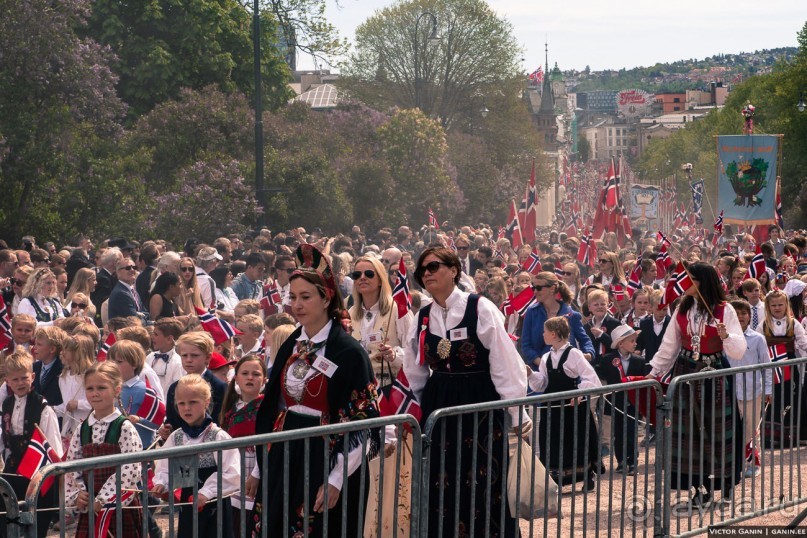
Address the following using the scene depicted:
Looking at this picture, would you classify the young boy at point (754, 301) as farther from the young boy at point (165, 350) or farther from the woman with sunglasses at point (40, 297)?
the woman with sunglasses at point (40, 297)

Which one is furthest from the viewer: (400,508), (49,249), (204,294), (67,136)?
(67,136)

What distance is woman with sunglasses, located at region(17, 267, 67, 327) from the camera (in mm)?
10766

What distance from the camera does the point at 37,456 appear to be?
709 cm

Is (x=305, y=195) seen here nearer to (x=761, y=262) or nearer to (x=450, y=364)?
(x=761, y=262)

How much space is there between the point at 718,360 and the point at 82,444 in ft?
13.2

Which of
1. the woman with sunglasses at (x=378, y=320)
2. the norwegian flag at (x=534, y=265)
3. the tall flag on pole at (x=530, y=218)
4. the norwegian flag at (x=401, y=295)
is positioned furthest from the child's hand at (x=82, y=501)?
the tall flag on pole at (x=530, y=218)

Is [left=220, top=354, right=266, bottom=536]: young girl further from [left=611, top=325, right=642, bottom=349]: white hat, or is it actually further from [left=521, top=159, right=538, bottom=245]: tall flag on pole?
[left=521, top=159, right=538, bottom=245]: tall flag on pole

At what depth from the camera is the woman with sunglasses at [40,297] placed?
10.8 metres

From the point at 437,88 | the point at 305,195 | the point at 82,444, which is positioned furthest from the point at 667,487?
the point at 437,88

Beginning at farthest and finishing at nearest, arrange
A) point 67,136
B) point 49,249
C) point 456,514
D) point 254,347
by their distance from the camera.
Answer: point 67,136 → point 49,249 → point 254,347 → point 456,514

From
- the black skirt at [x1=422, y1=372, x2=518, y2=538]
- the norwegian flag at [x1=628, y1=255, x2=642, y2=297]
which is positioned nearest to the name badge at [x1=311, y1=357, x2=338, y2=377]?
the black skirt at [x1=422, y1=372, x2=518, y2=538]

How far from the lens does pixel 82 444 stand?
259 inches

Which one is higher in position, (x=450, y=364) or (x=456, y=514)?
(x=450, y=364)

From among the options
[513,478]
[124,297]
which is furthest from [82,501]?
[124,297]
